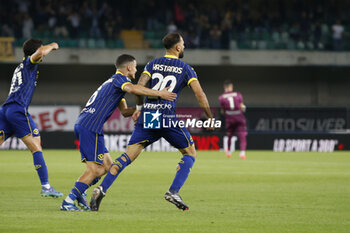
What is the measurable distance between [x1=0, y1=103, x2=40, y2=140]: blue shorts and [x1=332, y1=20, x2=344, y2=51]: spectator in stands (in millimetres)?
27456

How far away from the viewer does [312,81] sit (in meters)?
39.5

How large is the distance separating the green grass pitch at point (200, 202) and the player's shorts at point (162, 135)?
84cm

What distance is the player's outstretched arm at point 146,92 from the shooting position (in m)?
8.65

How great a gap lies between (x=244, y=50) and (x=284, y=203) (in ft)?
85.9

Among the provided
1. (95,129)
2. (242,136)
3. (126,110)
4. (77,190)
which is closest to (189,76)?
(126,110)

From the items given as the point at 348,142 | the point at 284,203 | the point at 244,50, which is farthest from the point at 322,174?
the point at 244,50

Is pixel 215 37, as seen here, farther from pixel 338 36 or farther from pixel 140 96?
pixel 140 96

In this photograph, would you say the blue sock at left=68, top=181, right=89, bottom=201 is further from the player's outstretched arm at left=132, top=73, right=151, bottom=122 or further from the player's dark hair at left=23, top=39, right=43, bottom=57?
the player's dark hair at left=23, top=39, right=43, bottom=57

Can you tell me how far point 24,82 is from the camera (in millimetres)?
10531

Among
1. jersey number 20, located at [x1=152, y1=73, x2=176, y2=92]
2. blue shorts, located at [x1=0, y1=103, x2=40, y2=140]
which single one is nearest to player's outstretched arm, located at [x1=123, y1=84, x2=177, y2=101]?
jersey number 20, located at [x1=152, y1=73, x2=176, y2=92]

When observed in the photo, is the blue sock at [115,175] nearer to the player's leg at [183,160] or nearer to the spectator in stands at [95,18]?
the player's leg at [183,160]

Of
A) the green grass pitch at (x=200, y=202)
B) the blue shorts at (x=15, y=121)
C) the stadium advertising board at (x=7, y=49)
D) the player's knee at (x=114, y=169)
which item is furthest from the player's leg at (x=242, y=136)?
the stadium advertising board at (x=7, y=49)

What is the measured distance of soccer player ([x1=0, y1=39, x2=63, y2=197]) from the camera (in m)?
10.4

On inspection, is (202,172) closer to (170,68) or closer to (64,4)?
(170,68)
